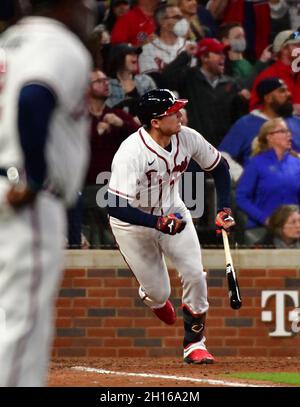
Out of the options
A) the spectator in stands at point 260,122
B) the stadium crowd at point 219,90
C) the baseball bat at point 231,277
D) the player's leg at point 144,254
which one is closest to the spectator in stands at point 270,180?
the stadium crowd at point 219,90

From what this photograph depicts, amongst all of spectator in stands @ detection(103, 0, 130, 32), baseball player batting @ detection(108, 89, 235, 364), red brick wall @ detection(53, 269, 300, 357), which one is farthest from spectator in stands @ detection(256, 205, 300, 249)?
spectator in stands @ detection(103, 0, 130, 32)

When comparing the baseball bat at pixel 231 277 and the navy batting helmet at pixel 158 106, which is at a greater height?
the navy batting helmet at pixel 158 106

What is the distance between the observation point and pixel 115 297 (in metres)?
11.2

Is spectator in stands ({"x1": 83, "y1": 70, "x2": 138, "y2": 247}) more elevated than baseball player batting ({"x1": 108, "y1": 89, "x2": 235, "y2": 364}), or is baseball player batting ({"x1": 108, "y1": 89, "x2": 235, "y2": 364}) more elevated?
spectator in stands ({"x1": 83, "y1": 70, "x2": 138, "y2": 247})

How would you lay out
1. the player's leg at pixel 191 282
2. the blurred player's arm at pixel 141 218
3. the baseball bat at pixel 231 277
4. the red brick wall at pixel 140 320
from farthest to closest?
1. the red brick wall at pixel 140 320
2. the baseball bat at pixel 231 277
3. the player's leg at pixel 191 282
4. the blurred player's arm at pixel 141 218

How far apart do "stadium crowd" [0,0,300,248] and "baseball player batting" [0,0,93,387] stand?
6.69 metres

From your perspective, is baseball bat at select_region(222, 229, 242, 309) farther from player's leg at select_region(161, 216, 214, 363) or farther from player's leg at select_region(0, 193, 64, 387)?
player's leg at select_region(0, 193, 64, 387)

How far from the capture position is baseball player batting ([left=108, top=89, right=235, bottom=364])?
8828 millimetres

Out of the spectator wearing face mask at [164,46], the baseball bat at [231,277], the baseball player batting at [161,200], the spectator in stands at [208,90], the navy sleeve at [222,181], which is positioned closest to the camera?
the baseball player batting at [161,200]

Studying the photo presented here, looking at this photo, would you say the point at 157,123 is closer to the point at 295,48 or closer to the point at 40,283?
the point at 295,48

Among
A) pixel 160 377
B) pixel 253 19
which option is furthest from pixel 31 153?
pixel 253 19

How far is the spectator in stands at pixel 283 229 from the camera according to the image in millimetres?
10609

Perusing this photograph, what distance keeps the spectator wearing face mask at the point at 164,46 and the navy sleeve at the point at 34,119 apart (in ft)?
24.0

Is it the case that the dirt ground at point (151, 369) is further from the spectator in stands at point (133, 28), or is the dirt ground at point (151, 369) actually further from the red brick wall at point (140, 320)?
the spectator in stands at point (133, 28)
